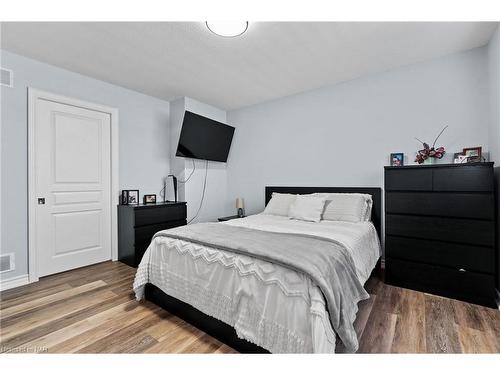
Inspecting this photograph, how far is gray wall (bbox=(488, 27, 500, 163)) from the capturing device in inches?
82.4

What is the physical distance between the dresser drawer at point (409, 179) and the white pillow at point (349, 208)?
378 mm

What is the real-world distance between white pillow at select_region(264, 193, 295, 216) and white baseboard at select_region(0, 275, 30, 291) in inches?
112

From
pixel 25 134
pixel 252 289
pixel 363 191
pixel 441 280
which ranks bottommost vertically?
pixel 441 280

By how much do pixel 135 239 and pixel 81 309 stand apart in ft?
3.80

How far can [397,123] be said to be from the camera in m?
2.87

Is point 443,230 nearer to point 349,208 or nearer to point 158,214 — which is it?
point 349,208

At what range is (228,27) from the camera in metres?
2.03

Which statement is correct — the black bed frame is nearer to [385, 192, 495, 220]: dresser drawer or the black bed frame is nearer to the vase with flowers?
[385, 192, 495, 220]: dresser drawer

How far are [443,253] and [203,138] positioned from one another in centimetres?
342

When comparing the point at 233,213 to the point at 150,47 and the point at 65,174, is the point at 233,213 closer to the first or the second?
the point at 65,174

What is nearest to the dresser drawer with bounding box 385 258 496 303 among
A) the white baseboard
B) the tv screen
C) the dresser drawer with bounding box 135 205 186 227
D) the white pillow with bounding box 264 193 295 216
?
the white pillow with bounding box 264 193 295 216

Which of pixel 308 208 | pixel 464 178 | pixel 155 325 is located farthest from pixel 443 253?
pixel 155 325

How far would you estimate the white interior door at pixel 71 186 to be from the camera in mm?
2748

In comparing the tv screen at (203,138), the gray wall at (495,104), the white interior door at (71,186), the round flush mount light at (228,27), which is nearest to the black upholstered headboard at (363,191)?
the gray wall at (495,104)
